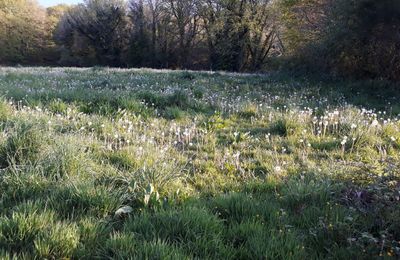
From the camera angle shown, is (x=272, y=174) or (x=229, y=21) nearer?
(x=272, y=174)

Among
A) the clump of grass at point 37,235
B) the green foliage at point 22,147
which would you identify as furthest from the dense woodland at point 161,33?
the clump of grass at point 37,235

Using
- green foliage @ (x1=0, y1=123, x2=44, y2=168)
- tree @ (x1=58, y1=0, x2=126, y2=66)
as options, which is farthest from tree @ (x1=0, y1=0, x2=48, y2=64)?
green foliage @ (x1=0, y1=123, x2=44, y2=168)

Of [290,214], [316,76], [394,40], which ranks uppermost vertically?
[394,40]

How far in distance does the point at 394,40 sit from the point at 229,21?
2936 centimetres

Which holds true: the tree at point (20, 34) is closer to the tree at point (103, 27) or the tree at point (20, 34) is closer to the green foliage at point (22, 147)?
the tree at point (103, 27)

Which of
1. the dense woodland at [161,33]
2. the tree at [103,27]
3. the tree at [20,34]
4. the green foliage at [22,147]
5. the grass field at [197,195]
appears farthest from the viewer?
the tree at [20,34]

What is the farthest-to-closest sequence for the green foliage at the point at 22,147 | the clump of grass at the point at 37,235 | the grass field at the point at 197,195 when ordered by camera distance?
1. the green foliage at the point at 22,147
2. the grass field at the point at 197,195
3. the clump of grass at the point at 37,235

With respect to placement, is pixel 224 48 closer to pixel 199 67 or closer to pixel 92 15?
pixel 199 67

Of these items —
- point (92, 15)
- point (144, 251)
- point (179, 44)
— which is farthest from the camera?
point (92, 15)

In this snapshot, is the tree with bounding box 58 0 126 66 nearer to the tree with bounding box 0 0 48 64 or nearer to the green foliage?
the tree with bounding box 0 0 48 64

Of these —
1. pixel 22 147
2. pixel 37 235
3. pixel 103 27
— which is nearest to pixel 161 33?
pixel 103 27

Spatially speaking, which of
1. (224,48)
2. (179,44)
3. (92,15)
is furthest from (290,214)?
(92,15)

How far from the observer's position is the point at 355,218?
129 inches

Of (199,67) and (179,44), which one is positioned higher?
(179,44)
